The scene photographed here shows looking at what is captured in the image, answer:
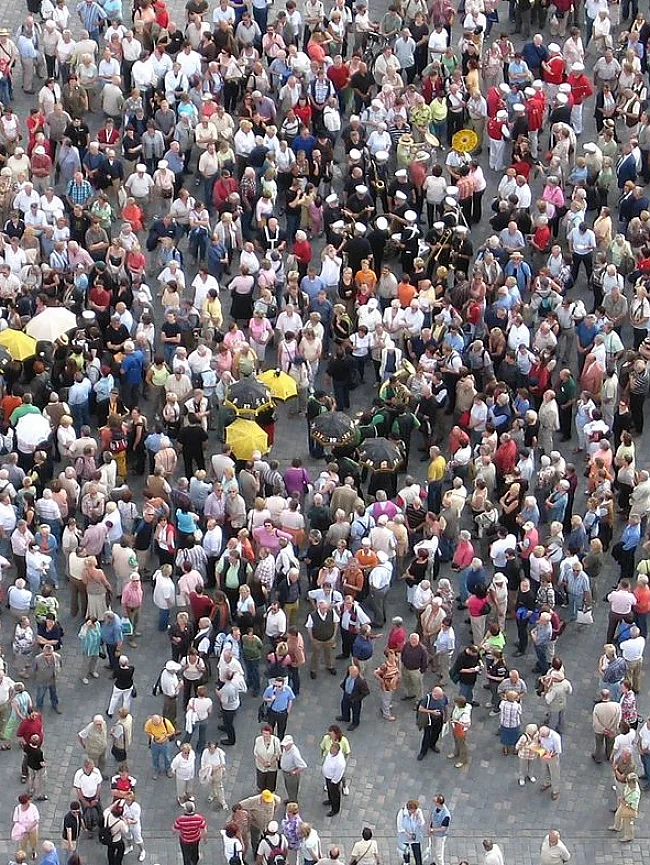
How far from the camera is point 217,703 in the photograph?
119 feet

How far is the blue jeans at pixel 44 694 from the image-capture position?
118 ft

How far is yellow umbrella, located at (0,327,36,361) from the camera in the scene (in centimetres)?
3972

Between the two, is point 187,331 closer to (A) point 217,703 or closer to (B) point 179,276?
(B) point 179,276

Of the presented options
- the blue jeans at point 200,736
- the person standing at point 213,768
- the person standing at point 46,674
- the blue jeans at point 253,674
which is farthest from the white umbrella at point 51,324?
the person standing at point 213,768

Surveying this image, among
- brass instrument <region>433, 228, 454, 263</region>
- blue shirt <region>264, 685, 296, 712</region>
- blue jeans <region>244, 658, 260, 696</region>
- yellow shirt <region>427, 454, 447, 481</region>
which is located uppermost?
brass instrument <region>433, 228, 454, 263</region>

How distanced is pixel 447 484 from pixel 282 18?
12.3m

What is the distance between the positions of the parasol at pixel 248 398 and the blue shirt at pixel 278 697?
18.8 ft

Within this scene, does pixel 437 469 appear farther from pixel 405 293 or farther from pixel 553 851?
pixel 553 851

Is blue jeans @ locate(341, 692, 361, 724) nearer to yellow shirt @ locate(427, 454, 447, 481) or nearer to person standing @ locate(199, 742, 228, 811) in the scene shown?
person standing @ locate(199, 742, 228, 811)

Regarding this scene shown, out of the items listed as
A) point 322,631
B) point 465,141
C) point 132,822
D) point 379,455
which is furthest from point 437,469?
point 465,141

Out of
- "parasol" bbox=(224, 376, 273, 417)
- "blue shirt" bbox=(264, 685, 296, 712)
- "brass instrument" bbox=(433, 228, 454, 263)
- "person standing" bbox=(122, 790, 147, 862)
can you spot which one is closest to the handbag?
"blue shirt" bbox=(264, 685, 296, 712)

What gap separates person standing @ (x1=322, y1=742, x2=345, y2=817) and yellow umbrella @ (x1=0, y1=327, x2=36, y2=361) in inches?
363

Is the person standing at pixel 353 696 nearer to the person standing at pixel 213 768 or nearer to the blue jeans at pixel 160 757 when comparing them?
the person standing at pixel 213 768

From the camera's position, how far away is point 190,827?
33.5 metres
